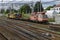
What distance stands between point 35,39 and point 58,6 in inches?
3444

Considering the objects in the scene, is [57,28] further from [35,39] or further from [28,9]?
[28,9]

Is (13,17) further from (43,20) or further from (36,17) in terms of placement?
(43,20)

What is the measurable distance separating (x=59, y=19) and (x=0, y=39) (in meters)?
18.3

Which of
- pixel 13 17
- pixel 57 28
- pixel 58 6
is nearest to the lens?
Answer: pixel 57 28

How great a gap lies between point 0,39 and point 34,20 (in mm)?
23605

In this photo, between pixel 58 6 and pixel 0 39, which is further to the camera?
pixel 58 6

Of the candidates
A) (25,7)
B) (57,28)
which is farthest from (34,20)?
(25,7)

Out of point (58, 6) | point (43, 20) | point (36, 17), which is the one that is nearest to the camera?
point (43, 20)

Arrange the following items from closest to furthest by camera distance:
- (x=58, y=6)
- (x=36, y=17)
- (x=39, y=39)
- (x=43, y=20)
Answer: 1. (x=39, y=39)
2. (x=43, y=20)
3. (x=36, y=17)
4. (x=58, y=6)

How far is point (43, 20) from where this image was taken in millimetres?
34750

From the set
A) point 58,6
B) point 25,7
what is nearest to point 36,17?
point 25,7

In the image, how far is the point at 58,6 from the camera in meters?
101

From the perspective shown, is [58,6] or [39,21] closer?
[39,21]

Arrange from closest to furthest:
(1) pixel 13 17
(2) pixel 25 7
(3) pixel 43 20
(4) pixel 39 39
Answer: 1. (4) pixel 39 39
2. (3) pixel 43 20
3. (1) pixel 13 17
4. (2) pixel 25 7
